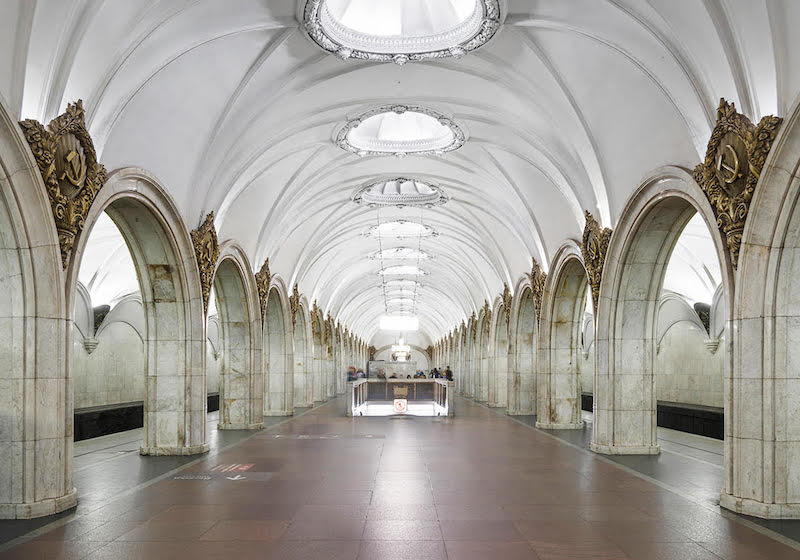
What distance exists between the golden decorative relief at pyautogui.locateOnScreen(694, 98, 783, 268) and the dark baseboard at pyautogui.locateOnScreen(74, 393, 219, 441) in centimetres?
1217

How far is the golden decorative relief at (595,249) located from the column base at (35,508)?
8507 millimetres

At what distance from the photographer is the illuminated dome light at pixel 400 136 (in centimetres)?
1463

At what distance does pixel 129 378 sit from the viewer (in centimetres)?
2066

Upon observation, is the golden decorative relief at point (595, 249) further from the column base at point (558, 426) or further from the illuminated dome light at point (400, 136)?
the column base at point (558, 426)

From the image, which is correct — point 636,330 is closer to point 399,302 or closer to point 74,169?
point 74,169

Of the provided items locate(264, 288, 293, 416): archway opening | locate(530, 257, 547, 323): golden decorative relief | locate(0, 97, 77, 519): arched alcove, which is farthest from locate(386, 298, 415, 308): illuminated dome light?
locate(0, 97, 77, 519): arched alcove

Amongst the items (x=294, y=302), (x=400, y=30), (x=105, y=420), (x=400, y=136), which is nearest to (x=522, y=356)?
(x=294, y=302)

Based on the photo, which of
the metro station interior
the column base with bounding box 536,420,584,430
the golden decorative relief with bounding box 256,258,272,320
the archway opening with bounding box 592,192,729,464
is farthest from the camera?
the golden decorative relief with bounding box 256,258,272,320

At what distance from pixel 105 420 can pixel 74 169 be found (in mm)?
9535

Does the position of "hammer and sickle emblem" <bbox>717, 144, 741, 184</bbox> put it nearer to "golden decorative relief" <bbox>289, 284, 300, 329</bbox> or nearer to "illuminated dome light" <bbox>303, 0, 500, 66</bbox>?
"illuminated dome light" <bbox>303, 0, 500, 66</bbox>

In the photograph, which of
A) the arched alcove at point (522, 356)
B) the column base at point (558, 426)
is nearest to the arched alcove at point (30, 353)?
the column base at point (558, 426)

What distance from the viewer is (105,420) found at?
603 inches

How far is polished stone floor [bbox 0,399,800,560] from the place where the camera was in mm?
5668

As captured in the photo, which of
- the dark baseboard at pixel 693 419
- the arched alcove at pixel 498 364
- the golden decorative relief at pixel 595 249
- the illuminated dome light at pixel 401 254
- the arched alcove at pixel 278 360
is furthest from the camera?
the illuminated dome light at pixel 401 254
